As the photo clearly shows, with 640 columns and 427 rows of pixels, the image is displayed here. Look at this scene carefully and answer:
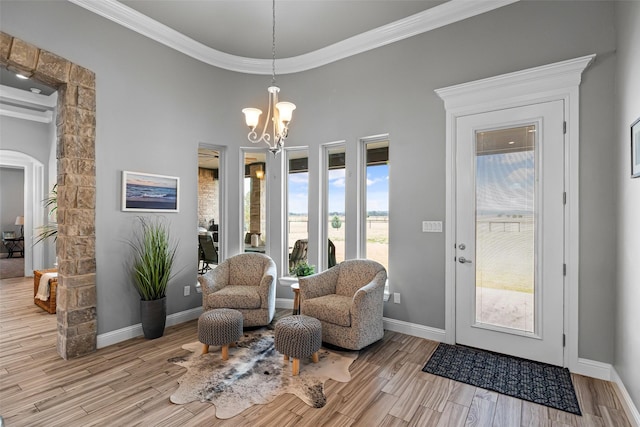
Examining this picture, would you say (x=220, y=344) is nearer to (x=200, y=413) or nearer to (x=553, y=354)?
(x=200, y=413)

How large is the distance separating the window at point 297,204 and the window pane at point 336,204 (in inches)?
14.0

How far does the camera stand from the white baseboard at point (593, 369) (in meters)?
2.58

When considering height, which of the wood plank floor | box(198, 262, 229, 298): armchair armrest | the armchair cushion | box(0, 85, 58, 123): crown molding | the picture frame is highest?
box(0, 85, 58, 123): crown molding

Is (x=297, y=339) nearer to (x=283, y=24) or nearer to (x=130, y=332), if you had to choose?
(x=130, y=332)

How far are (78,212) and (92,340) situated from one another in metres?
1.26

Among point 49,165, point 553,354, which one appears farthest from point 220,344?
point 49,165

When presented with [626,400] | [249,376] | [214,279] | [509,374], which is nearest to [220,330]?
[249,376]

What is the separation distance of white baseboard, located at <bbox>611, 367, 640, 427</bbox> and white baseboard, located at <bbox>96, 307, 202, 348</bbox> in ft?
13.9

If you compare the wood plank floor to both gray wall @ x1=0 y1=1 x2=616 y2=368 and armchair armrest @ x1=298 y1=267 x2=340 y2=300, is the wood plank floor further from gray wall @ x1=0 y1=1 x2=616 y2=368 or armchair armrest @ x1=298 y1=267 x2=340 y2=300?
armchair armrest @ x1=298 y1=267 x2=340 y2=300

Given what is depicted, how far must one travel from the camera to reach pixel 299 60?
438 cm

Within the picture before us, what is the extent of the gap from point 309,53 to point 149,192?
2719 millimetres

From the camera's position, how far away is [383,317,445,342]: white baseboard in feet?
A: 11.1

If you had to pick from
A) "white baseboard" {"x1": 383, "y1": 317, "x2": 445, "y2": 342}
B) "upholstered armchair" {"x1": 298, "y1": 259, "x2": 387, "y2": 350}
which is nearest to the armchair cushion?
"upholstered armchair" {"x1": 298, "y1": 259, "x2": 387, "y2": 350}

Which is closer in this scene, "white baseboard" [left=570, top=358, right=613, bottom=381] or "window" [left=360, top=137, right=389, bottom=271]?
"white baseboard" [left=570, top=358, right=613, bottom=381]
